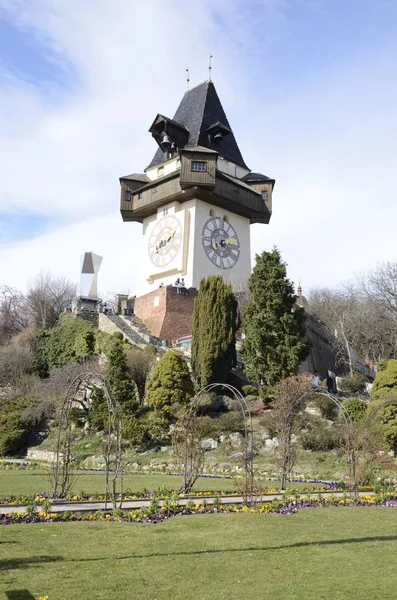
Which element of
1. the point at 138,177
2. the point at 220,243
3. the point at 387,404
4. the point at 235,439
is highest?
the point at 138,177

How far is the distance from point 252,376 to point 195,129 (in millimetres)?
24259

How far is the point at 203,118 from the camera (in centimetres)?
4312

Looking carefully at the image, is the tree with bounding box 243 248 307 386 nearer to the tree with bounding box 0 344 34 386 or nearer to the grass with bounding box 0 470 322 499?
the grass with bounding box 0 470 322 499

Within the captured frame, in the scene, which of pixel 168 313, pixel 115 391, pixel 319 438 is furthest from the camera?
pixel 168 313

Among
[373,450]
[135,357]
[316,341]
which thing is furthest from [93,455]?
[316,341]

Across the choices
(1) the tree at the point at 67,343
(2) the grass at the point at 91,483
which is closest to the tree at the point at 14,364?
(1) the tree at the point at 67,343

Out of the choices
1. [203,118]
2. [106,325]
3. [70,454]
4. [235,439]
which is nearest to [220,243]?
[203,118]

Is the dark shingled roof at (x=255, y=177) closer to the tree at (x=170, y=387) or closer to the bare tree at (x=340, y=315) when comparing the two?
the bare tree at (x=340, y=315)

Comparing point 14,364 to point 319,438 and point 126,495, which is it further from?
point 126,495

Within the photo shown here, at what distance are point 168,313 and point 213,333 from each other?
7.95m

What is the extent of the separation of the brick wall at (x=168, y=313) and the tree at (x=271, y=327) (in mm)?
9278

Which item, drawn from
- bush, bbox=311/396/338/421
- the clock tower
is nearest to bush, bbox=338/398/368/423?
bush, bbox=311/396/338/421

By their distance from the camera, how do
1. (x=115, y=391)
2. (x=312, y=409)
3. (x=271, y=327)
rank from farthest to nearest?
(x=271, y=327) → (x=312, y=409) → (x=115, y=391)

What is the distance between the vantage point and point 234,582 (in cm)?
553
